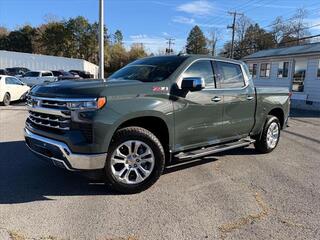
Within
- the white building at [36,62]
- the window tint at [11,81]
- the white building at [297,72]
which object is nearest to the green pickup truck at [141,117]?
the window tint at [11,81]

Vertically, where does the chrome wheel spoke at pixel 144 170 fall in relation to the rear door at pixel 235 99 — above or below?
below

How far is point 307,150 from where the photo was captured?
27.4 feet

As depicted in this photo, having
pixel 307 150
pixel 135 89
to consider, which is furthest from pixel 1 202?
pixel 307 150

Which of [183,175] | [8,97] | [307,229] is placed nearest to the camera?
[307,229]

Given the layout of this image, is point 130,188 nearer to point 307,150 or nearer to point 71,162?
point 71,162

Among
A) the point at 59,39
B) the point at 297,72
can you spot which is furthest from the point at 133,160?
the point at 59,39

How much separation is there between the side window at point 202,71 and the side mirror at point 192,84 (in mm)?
298

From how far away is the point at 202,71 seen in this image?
19.6ft

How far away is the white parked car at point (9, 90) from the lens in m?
16.4

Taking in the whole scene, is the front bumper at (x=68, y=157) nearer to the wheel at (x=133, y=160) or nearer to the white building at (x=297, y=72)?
the wheel at (x=133, y=160)

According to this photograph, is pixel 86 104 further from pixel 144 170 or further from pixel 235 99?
pixel 235 99

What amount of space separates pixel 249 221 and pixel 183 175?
72.0 inches

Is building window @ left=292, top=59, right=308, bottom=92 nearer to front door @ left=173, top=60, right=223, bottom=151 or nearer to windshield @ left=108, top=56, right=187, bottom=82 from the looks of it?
front door @ left=173, top=60, right=223, bottom=151

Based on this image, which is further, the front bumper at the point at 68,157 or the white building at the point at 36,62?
the white building at the point at 36,62
